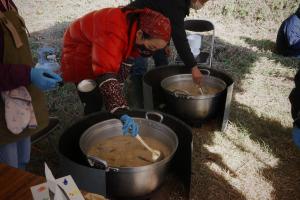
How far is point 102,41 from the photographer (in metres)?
2.37

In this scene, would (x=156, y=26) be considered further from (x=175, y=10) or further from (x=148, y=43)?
(x=175, y=10)

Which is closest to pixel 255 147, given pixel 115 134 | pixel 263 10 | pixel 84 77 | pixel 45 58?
pixel 115 134

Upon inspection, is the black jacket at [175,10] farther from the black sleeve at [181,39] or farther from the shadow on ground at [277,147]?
the shadow on ground at [277,147]

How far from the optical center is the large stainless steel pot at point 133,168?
2.16 metres

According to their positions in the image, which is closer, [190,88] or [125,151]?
[125,151]

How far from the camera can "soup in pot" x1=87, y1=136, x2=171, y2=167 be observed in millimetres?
2443

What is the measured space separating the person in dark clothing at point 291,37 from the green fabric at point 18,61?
5177 mm

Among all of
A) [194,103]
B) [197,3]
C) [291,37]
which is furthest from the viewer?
[291,37]

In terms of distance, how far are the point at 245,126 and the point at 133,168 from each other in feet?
7.60

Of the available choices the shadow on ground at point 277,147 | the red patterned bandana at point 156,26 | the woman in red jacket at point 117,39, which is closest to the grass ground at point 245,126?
the shadow on ground at point 277,147

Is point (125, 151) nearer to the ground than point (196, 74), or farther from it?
nearer to the ground

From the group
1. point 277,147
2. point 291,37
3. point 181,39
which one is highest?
point 181,39

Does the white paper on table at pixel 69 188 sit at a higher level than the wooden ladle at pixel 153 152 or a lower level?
higher

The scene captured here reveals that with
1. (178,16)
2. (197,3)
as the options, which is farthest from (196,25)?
(178,16)
